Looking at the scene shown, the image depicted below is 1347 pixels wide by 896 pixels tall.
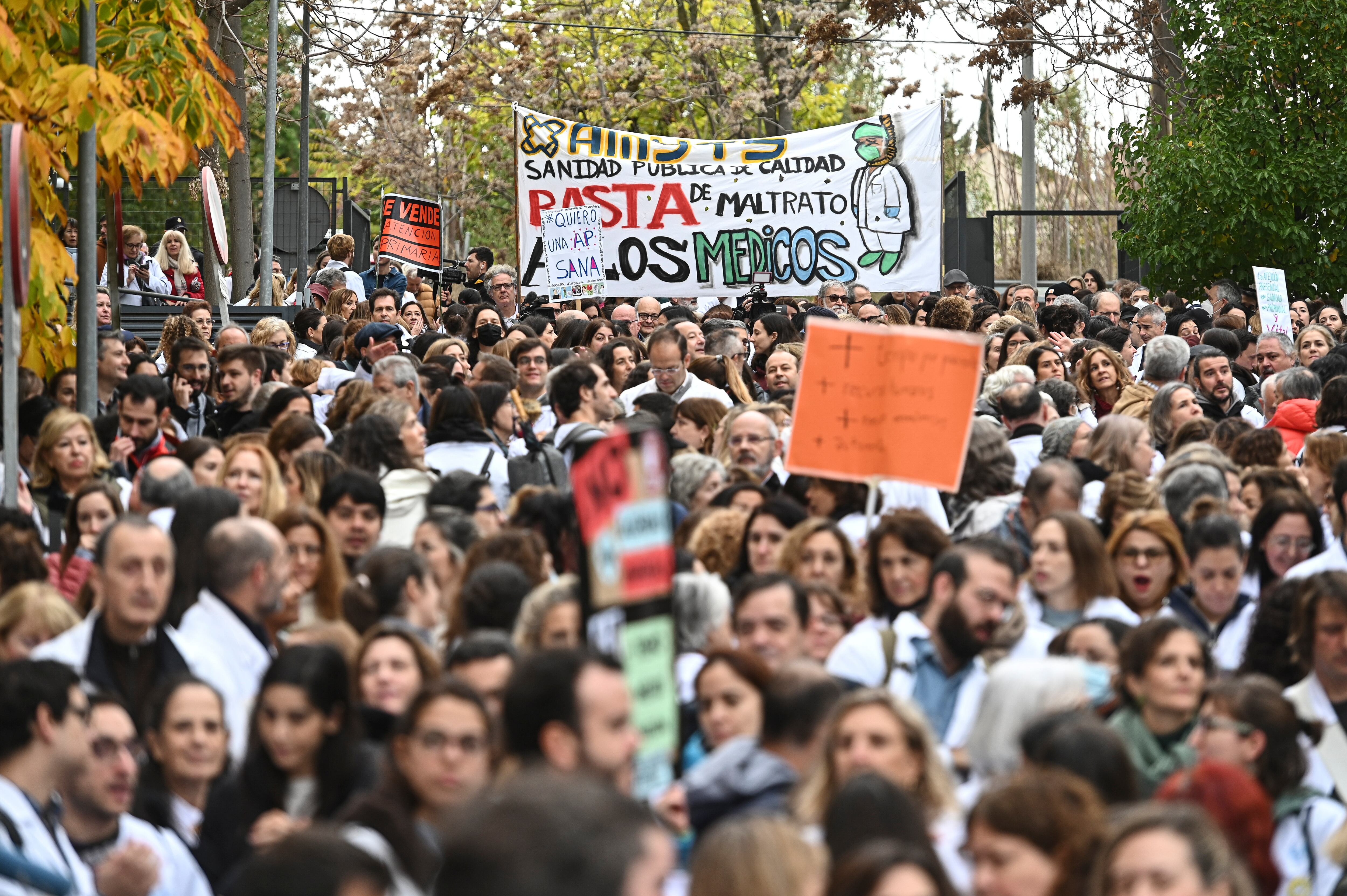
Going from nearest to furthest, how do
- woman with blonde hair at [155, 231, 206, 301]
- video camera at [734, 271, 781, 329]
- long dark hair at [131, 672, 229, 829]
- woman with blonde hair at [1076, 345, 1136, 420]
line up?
long dark hair at [131, 672, 229, 829], woman with blonde hair at [1076, 345, 1136, 420], video camera at [734, 271, 781, 329], woman with blonde hair at [155, 231, 206, 301]

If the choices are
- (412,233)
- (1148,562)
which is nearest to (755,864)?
(1148,562)

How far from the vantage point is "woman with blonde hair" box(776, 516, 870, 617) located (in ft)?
22.7

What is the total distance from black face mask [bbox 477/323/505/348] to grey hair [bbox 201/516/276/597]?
7868 mm

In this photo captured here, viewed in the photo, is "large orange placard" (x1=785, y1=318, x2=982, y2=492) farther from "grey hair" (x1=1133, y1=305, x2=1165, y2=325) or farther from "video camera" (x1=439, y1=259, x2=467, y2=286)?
"video camera" (x1=439, y1=259, x2=467, y2=286)

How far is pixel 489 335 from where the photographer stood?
14164 mm

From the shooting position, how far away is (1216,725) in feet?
16.9

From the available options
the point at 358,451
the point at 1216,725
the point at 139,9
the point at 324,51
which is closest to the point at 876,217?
the point at 324,51

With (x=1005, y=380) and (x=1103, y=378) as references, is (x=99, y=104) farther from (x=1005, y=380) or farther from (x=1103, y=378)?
(x=1103, y=378)

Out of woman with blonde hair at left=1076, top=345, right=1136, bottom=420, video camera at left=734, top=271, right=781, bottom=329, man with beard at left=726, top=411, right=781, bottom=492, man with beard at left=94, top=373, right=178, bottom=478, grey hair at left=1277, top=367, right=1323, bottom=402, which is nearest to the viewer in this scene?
man with beard at left=726, top=411, right=781, bottom=492

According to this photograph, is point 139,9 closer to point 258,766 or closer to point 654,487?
point 258,766

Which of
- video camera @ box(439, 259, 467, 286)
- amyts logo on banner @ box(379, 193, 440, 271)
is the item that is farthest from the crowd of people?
video camera @ box(439, 259, 467, 286)

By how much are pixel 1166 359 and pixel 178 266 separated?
13.0m

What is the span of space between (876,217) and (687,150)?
2.00 metres

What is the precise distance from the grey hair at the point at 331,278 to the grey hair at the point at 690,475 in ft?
31.4
